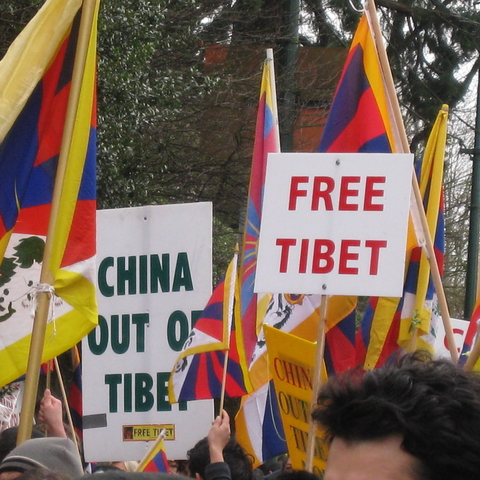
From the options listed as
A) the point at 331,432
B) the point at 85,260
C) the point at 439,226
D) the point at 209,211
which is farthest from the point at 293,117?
the point at 331,432

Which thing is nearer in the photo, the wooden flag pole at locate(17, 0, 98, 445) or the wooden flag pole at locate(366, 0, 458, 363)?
the wooden flag pole at locate(17, 0, 98, 445)

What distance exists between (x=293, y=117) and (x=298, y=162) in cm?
932

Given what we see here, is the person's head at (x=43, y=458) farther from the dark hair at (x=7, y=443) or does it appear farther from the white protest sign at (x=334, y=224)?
the white protest sign at (x=334, y=224)

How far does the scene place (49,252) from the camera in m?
3.29

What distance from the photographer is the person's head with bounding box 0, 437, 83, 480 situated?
254 cm

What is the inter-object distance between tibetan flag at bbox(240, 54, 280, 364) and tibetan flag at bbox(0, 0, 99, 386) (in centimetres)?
222

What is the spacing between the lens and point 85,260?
11.5ft

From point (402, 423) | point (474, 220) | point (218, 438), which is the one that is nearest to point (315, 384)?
point (218, 438)

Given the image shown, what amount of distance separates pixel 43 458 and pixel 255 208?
12.0 feet

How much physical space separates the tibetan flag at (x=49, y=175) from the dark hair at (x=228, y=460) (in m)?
1.19

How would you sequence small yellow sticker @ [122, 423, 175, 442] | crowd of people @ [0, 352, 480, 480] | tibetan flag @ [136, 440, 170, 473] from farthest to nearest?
1. small yellow sticker @ [122, 423, 175, 442]
2. tibetan flag @ [136, 440, 170, 473]
3. crowd of people @ [0, 352, 480, 480]

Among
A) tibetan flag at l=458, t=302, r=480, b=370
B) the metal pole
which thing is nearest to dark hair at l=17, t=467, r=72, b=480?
tibetan flag at l=458, t=302, r=480, b=370

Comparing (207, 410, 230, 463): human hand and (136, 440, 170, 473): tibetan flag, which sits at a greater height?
(207, 410, 230, 463): human hand

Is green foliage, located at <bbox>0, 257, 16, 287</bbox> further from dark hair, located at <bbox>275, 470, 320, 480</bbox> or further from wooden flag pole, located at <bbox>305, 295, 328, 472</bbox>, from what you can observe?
dark hair, located at <bbox>275, 470, 320, 480</bbox>
